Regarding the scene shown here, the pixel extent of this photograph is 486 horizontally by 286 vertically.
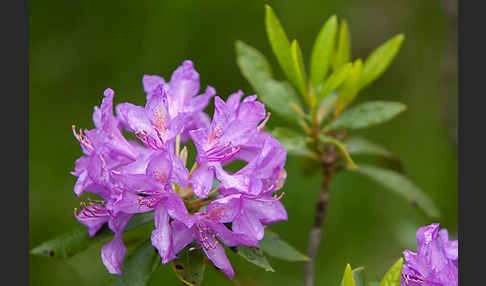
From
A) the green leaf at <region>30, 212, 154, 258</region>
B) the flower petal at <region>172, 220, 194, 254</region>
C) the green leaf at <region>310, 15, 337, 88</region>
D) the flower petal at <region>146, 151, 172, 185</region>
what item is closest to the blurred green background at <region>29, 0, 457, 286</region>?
the green leaf at <region>30, 212, 154, 258</region>

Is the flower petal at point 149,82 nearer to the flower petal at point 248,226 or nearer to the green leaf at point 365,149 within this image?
the flower petal at point 248,226

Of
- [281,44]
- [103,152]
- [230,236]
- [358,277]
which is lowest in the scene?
[358,277]

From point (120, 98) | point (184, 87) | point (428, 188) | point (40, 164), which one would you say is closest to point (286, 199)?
point (428, 188)

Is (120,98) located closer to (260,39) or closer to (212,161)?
(260,39)

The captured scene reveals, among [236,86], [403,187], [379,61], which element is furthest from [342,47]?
[236,86]

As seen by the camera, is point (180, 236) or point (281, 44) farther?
point (281, 44)

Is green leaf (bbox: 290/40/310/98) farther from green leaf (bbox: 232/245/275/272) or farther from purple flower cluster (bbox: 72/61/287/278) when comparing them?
green leaf (bbox: 232/245/275/272)

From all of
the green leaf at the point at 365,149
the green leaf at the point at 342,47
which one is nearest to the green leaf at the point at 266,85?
the green leaf at the point at 342,47

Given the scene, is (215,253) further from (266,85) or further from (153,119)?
(266,85)
